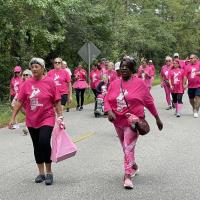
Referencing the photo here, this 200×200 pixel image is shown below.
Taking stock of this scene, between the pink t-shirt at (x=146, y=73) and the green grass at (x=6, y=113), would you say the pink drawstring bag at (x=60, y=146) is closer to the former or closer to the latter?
the green grass at (x=6, y=113)

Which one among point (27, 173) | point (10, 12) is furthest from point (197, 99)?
point (27, 173)

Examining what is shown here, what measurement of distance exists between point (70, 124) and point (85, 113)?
141 inches

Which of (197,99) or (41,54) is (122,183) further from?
(41,54)

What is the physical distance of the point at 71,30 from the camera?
30.4 m

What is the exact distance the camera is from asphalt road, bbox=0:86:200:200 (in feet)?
24.1

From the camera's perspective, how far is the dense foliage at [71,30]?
21672 millimetres

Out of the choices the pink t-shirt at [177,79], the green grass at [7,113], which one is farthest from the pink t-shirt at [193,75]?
the green grass at [7,113]

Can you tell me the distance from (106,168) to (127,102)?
5.59 feet

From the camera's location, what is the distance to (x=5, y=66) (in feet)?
81.4

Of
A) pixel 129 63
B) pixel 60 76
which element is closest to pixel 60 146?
pixel 129 63

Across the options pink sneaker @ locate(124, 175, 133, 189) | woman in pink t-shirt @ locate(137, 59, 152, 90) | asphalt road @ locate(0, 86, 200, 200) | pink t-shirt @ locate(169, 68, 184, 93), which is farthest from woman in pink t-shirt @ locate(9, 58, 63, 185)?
woman in pink t-shirt @ locate(137, 59, 152, 90)

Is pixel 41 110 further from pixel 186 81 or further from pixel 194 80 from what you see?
pixel 186 81

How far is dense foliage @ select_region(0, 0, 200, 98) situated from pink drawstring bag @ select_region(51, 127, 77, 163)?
11.8m

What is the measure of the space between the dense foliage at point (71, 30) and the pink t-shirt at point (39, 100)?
1152 cm
